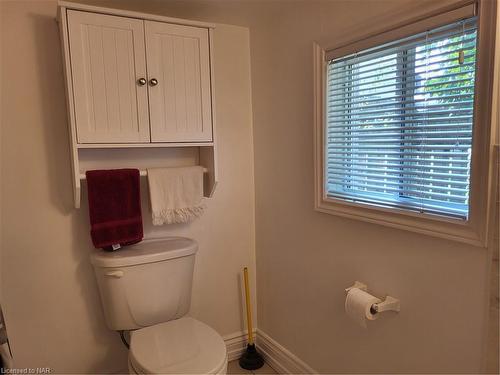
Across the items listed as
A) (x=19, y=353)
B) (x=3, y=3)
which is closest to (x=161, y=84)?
(x=3, y=3)

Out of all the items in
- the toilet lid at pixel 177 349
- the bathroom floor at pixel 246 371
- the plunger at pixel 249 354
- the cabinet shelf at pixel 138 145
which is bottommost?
the bathroom floor at pixel 246 371

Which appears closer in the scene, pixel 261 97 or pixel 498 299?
pixel 498 299

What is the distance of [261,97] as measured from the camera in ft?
7.08

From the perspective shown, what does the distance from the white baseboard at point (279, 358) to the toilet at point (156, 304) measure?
618 millimetres

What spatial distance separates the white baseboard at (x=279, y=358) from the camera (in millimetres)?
2016

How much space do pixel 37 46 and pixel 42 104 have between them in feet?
0.86

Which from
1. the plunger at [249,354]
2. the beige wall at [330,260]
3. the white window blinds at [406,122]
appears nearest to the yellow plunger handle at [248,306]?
the plunger at [249,354]

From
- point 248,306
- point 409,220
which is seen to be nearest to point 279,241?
point 248,306

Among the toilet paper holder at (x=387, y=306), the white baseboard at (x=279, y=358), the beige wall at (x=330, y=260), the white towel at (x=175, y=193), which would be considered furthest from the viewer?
the white baseboard at (x=279, y=358)

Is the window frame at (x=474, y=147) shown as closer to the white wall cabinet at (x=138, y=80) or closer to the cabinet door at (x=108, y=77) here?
the white wall cabinet at (x=138, y=80)

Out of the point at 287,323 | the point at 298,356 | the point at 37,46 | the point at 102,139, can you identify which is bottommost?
the point at 298,356

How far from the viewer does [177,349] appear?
1.57m

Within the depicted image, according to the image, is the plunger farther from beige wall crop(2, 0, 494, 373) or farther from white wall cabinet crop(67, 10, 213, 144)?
white wall cabinet crop(67, 10, 213, 144)

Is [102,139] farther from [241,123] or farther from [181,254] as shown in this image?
[241,123]
